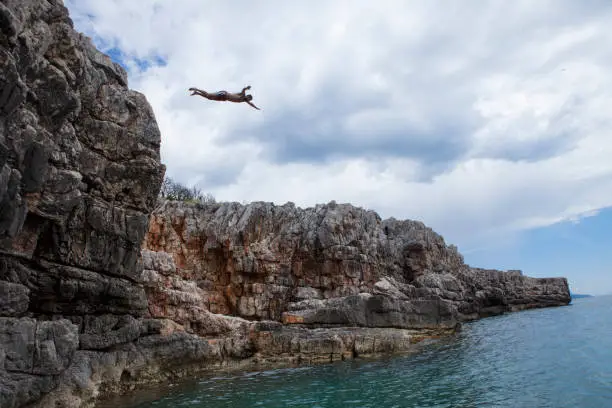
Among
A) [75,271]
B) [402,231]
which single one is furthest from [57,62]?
[402,231]

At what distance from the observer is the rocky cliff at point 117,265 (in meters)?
15.1

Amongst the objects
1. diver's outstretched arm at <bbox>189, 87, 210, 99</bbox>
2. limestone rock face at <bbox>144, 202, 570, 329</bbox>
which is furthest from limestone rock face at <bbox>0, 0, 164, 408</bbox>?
limestone rock face at <bbox>144, 202, 570, 329</bbox>

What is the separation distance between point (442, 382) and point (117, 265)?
682 inches

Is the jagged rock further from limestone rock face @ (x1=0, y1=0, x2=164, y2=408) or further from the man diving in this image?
the man diving

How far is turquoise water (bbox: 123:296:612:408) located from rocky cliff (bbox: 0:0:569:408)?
305cm

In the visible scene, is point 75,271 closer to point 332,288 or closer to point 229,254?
point 229,254

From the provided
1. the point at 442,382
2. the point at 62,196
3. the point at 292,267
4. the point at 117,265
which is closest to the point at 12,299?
the point at 62,196

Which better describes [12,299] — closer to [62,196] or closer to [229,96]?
[62,196]

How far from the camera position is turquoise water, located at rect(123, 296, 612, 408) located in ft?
63.1

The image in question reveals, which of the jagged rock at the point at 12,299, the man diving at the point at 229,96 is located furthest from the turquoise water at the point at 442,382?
the man diving at the point at 229,96

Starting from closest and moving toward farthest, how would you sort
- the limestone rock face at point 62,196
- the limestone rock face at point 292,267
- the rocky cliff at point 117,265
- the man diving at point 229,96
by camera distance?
the limestone rock face at point 62,196, the rocky cliff at point 117,265, the man diving at point 229,96, the limestone rock face at point 292,267

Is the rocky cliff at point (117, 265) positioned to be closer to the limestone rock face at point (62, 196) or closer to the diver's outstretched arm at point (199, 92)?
the limestone rock face at point (62, 196)

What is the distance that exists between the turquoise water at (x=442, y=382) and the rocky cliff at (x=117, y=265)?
3.05 meters

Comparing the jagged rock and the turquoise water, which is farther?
the turquoise water
